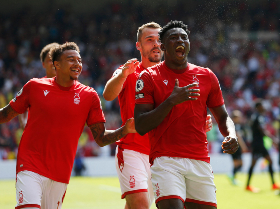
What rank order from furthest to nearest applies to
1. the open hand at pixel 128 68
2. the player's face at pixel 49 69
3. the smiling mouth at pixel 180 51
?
the player's face at pixel 49 69 → the open hand at pixel 128 68 → the smiling mouth at pixel 180 51

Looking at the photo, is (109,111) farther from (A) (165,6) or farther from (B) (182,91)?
(B) (182,91)

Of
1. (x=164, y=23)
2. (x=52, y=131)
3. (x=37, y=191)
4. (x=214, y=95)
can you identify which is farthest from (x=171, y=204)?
(x=164, y=23)

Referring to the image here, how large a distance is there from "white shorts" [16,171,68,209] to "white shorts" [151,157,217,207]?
1.33 m

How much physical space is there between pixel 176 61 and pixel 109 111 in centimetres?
1635

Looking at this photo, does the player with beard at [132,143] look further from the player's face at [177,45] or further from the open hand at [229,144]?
the open hand at [229,144]

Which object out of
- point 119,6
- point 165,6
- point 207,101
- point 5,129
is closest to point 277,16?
point 165,6

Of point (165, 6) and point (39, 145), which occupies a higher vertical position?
point (165, 6)

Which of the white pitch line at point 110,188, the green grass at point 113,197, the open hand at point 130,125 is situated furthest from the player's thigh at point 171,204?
the white pitch line at point 110,188

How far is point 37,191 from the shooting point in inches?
181

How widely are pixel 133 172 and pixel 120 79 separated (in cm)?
119

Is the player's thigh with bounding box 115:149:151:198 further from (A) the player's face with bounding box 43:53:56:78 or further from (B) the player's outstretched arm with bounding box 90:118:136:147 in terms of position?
(A) the player's face with bounding box 43:53:56:78

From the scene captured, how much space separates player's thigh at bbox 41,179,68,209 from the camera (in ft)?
15.7

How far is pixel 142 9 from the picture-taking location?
23172 millimetres

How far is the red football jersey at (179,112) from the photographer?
4078mm
